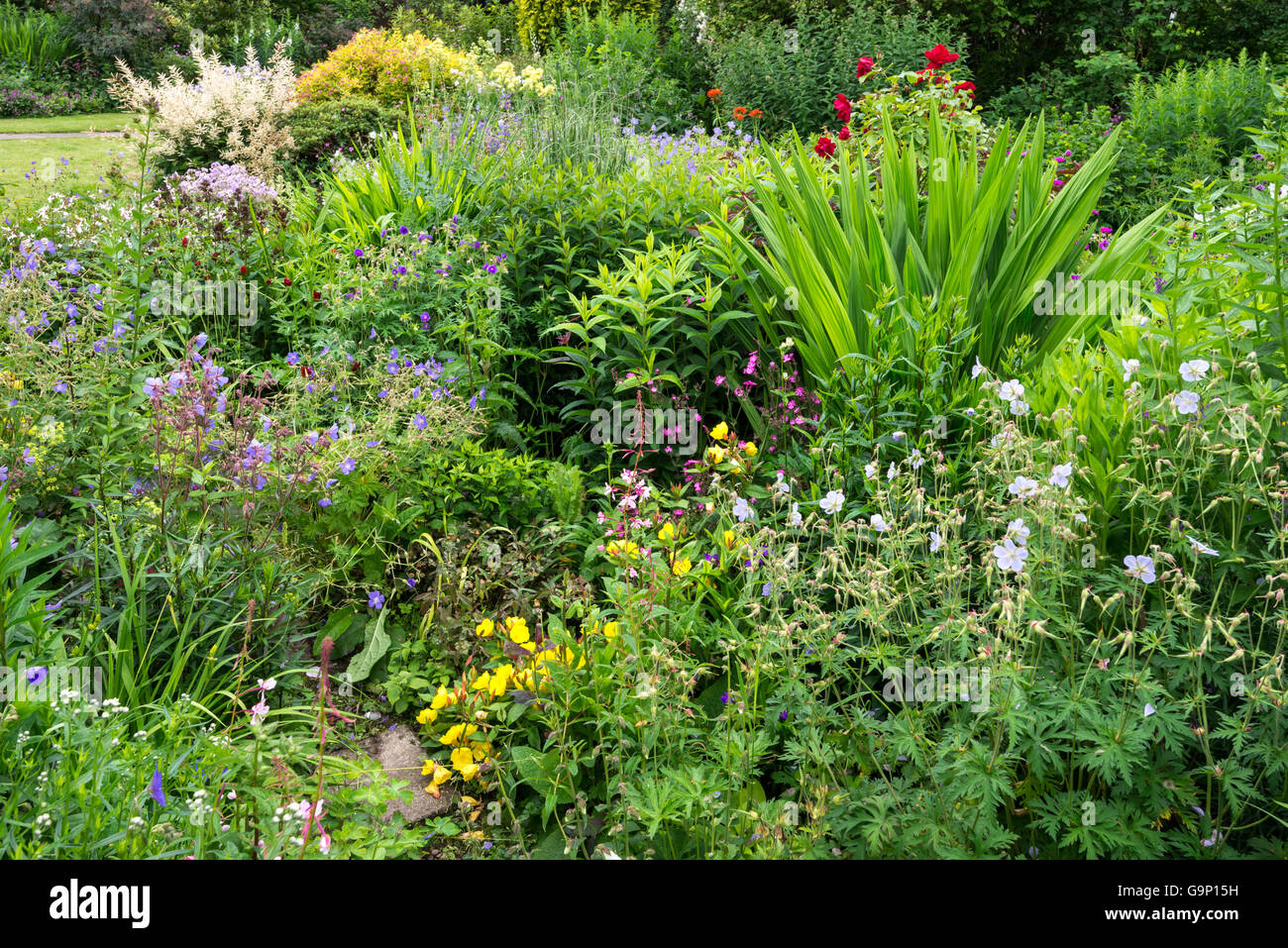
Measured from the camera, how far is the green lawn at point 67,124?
464 inches

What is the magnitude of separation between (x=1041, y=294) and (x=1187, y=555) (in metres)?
1.74

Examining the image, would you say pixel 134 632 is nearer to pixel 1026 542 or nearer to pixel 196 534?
pixel 196 534

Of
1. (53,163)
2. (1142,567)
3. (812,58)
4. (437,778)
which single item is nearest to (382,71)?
(53,163)

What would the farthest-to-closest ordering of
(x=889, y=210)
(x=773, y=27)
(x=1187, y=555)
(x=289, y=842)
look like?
(x=773, y=27), (x=889, y=210), (x=1187, y=555), (x=289, y=842)

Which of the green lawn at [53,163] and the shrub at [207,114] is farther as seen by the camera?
the shrub at [207,114]

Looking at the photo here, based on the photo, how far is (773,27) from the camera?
10.4 meters

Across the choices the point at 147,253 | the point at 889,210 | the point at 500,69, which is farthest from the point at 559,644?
the point at 500,69
